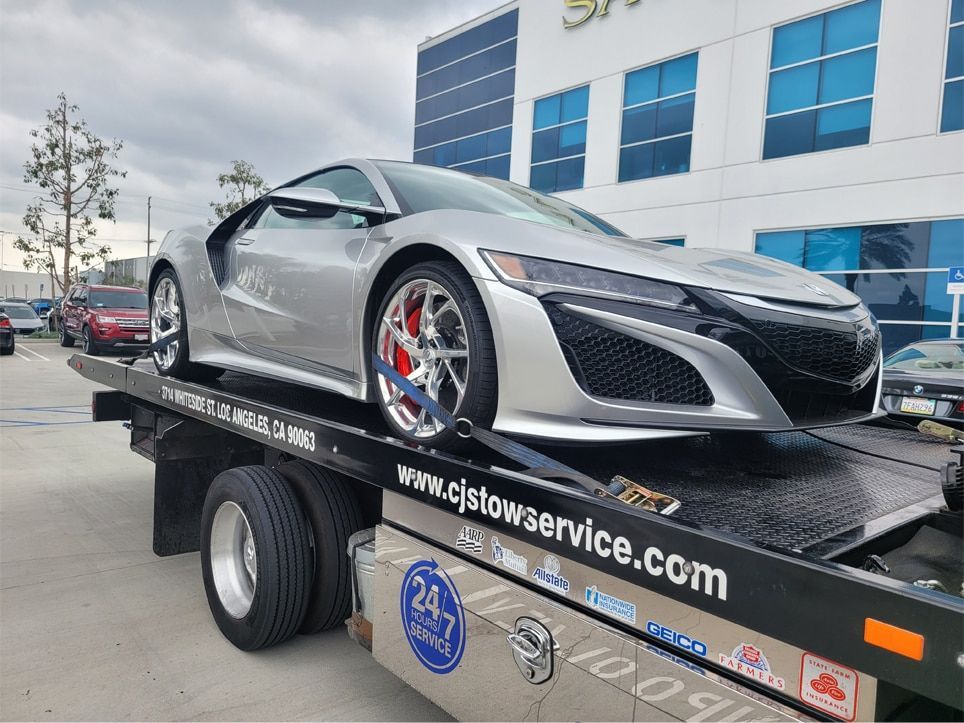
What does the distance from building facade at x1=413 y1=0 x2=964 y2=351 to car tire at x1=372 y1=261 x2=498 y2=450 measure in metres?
12.2

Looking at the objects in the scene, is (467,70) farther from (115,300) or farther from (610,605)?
(610,605)

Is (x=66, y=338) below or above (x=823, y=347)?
below

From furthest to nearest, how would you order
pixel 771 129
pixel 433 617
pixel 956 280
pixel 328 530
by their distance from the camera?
pixel 771 129 → pixel 956 280 → pixel 328 530 → pixel 433 617

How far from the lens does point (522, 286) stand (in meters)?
2.03

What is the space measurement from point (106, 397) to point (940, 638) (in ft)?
17.5

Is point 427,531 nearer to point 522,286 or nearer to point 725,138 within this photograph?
point 522,286

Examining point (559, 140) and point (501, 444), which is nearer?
point (501, 444)

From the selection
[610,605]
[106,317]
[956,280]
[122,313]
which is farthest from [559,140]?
[610,605]

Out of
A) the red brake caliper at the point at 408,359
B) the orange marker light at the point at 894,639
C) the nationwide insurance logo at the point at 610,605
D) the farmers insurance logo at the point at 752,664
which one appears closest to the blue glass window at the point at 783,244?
the red brake caliper at the point at 408,359

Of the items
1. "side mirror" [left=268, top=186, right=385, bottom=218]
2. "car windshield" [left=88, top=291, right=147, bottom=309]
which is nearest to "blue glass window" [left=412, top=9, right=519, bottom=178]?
"car windshield" [left=88, top=291, right=147, bottom=309]

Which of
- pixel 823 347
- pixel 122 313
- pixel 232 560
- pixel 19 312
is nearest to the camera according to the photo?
pixel 823 347

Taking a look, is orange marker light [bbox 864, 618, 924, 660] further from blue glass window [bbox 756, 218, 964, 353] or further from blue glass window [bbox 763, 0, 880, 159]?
blue glass window [bbox 763, 0, 880, 159]

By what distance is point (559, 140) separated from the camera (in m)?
18.3

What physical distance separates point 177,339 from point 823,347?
3467 mm
